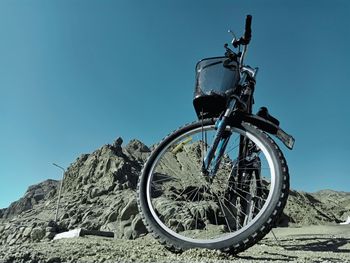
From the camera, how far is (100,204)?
181ft

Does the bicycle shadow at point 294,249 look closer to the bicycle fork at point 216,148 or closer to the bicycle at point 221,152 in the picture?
the bicycle at point 221,152

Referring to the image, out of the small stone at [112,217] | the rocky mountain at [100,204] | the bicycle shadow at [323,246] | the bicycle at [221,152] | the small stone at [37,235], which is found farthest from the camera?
the small stone at [112,217]

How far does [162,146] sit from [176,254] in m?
1.32

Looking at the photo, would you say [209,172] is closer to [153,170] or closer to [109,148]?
[153,170]

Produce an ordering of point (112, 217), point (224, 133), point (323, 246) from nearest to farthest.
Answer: point (224, 133), point (323, 246), point (112, 217)

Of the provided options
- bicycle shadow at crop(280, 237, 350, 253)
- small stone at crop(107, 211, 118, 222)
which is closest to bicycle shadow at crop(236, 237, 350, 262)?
bicycle shadow at crop(280, 237, 350, 253)

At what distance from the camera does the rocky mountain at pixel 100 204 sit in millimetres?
39969

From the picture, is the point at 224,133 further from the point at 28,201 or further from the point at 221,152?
the point at 28,201

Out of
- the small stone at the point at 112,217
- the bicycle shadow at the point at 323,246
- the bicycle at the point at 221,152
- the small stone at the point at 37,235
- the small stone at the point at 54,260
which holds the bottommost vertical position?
the small stone at the point at 54,260

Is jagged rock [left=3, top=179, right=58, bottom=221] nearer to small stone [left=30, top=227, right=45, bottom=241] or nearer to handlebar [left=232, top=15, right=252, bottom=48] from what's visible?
small stone [left=30, top=227, right=45, bottom=241]

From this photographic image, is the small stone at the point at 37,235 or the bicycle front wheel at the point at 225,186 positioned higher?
the small stone at the point at 37,235

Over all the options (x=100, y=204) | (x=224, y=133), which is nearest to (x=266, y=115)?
(x=224, y=133)

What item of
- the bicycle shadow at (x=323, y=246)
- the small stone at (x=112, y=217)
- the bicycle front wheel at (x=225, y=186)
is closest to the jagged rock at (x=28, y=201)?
the small stone at (x=112, y=217)

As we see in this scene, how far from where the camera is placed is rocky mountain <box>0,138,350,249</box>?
3997cm
